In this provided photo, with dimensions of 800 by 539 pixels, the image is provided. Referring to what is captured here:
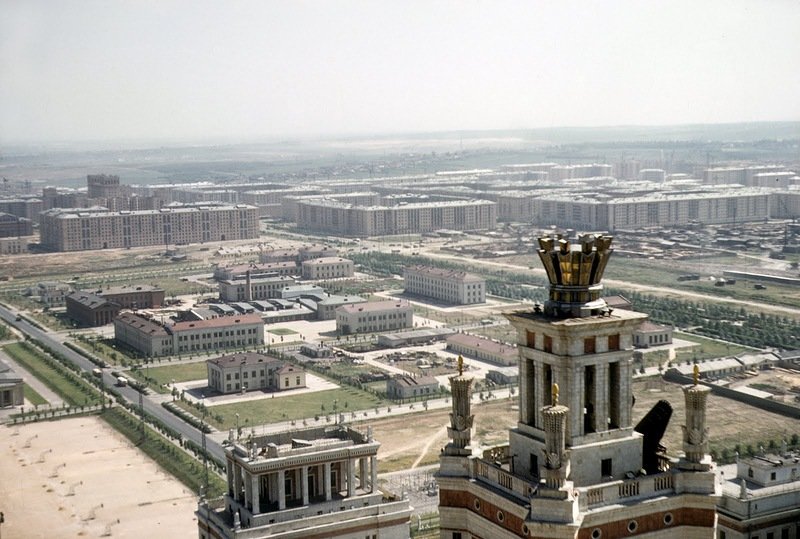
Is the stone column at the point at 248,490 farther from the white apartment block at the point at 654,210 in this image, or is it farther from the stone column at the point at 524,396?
the white apartment block at the point at 654,210

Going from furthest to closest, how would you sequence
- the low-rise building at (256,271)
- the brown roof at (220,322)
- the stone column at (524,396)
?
the low-rise building at (256,271) → the brown roof at (220,322) → the stone column at (524,396)

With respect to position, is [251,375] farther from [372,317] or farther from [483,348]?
[372,317]

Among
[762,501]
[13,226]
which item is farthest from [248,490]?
[13,226]

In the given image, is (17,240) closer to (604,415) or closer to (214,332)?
(214,332)

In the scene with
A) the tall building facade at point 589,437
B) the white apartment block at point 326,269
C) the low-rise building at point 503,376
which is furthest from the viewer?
the white apartment block at point 326,269

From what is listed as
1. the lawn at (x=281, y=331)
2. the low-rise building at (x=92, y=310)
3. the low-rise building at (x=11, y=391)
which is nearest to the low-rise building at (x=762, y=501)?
the low-rise building at (x=11, y=391)

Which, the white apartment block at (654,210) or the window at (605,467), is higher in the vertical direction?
the window at (605,467)

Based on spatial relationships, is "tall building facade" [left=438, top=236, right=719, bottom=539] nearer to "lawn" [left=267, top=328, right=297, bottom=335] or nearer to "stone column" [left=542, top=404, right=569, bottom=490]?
"stone column" [left=542, top=404, right=569, bottom=490]

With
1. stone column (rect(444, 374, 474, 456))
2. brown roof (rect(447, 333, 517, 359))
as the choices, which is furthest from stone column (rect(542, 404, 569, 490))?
brown roof (rect(447, 333, 517, 359))
